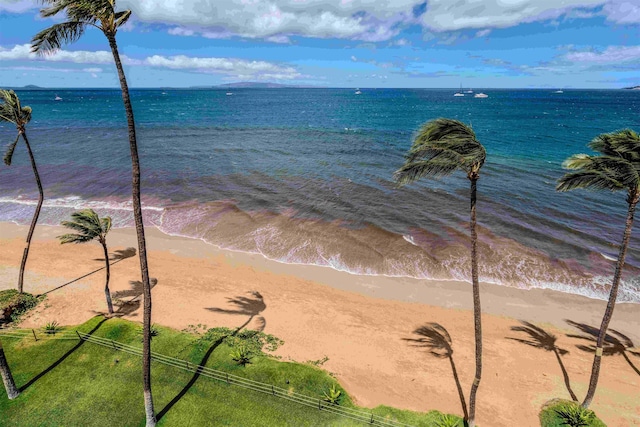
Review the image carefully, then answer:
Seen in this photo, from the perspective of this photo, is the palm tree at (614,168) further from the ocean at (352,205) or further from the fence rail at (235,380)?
the ocean at (352,205)

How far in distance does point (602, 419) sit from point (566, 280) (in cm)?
1508

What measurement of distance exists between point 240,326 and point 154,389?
21.4ft

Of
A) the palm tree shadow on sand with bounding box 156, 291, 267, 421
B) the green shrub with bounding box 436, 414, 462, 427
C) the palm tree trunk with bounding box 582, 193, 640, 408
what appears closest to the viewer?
the palm tree trunk with bounding box 582, 193, 640, 408

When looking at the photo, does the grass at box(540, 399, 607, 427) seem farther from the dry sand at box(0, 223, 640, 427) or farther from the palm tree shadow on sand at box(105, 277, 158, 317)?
the palm tree shadow on sand at box(105, 277, 158, 317)

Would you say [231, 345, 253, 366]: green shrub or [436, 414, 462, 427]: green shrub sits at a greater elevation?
[231, 345, 253, 366]: green shrub

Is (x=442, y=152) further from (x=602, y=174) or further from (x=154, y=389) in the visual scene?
(x=154, y=389)

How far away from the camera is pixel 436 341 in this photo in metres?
21.9

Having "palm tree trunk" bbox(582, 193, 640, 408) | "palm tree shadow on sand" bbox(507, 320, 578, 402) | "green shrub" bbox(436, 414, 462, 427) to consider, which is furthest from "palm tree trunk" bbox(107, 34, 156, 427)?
"palm tree shadow on sand" bbox(507, 320, 578, 402)

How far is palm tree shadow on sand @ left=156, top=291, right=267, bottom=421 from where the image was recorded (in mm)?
15844

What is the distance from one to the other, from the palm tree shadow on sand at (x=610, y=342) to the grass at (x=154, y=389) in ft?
42.1

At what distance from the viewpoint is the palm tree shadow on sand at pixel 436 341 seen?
2059 cm

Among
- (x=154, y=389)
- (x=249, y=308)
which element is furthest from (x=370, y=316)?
(x=154, y=389)

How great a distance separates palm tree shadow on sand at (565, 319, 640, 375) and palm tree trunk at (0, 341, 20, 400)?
1151 inches

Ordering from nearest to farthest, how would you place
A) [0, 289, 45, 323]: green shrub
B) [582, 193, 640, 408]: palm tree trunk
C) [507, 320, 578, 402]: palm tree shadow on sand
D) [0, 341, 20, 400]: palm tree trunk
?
[582, 193, 640, 408]: palm tree trunk
[0, 341, 20, 400]: palm tree trunk
[507, 320, 578, 402]: palm tree shadow on sand
[0, 289, 45, 323]: green shrub
